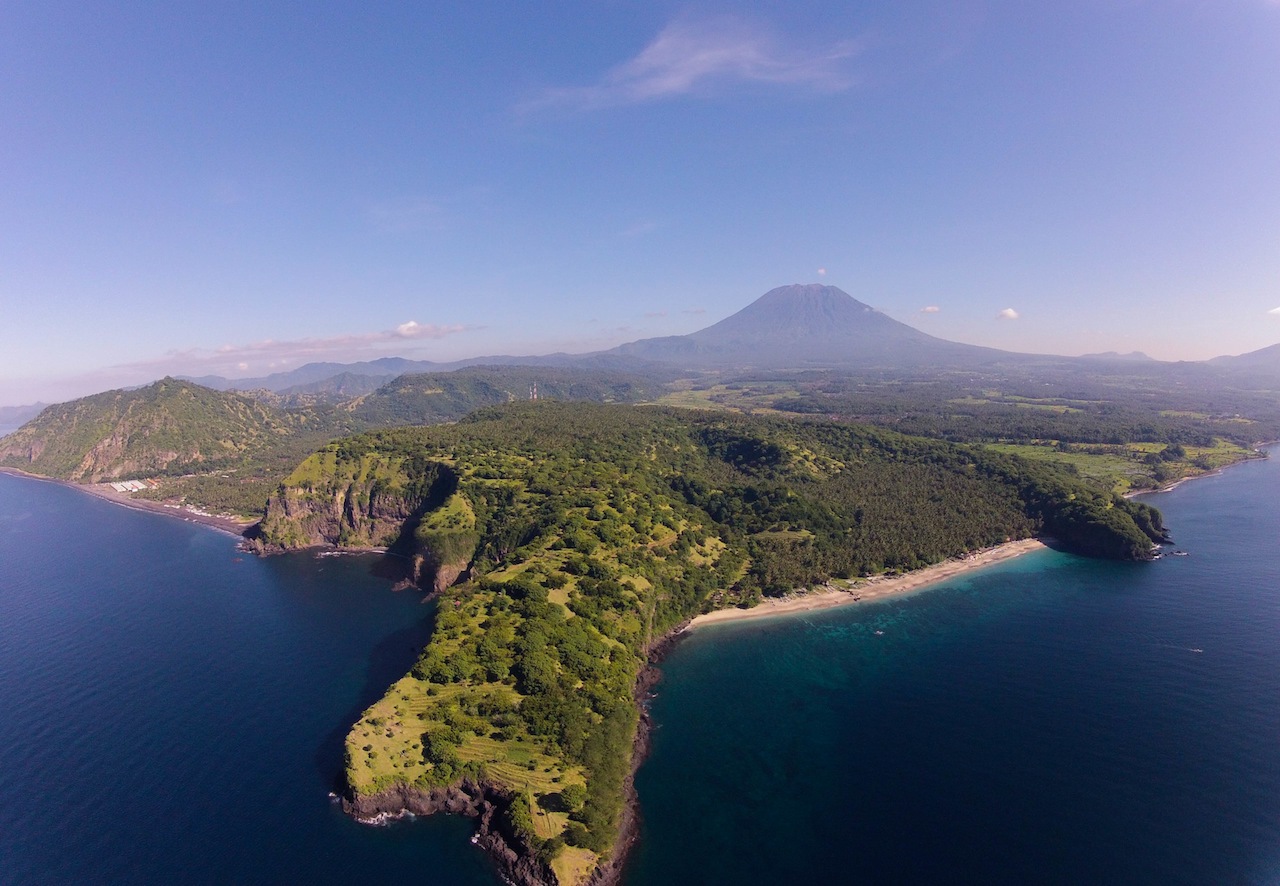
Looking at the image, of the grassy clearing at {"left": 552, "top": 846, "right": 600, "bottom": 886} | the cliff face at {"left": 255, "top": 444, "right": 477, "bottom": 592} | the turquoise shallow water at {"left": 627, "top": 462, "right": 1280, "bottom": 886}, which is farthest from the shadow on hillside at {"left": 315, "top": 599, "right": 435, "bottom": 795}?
the cliff face at {"left": 255, "top": 444, "right": 477, "bottom": 592}

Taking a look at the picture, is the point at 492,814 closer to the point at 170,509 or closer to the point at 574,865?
the point at 574,865

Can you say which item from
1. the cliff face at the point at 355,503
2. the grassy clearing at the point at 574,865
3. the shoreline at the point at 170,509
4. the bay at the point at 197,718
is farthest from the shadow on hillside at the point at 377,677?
the shoreline at the point at 170,509

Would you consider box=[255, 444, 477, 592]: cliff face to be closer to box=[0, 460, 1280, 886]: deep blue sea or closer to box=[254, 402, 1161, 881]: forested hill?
box=[254, 402, 1161, 881]: forested hill

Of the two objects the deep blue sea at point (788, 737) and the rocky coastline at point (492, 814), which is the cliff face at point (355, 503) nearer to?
the deep blue sea at point (788, 737)

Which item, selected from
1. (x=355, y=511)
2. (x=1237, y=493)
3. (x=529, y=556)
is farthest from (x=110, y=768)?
(x=1237, y=493)

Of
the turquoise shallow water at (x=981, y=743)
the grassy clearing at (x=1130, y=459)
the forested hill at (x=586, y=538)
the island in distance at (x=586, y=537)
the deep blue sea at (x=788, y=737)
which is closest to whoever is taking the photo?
the turquoise shallow water at (x=981, y=743)

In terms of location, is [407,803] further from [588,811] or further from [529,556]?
[529,556]
